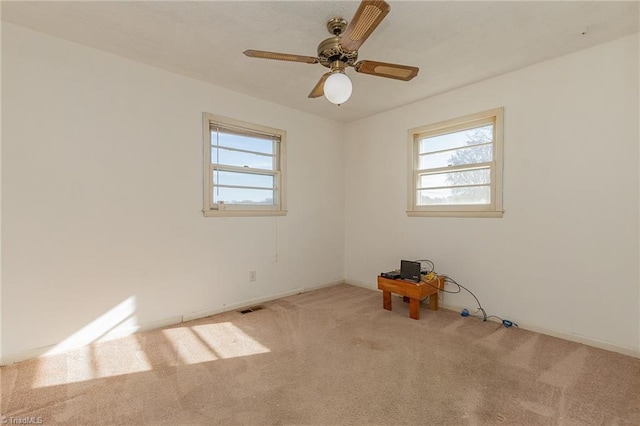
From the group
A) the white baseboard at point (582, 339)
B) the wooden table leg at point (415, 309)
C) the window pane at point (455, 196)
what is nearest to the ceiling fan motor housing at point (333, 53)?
the window pane at point (455, 196)

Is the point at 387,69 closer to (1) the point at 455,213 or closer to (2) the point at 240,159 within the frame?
(1) the point at 455,213

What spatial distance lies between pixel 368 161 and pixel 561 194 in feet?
7.47

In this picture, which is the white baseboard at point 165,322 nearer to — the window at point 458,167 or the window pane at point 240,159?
the window pane at point 240,159

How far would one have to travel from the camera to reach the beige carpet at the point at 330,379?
5.52 ft

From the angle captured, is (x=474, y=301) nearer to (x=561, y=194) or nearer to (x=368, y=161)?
(x=561, y=194)

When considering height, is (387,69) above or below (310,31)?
below

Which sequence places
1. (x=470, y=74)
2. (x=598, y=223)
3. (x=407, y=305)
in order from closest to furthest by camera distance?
(x=598, y=223)
(x=470, y=74)
(x=407, y=305)

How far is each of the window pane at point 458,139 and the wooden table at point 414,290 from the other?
1.53m

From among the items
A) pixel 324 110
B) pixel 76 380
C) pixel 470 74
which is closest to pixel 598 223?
pixel 470 74

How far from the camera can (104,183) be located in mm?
2590

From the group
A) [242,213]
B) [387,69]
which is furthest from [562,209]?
[242,213]

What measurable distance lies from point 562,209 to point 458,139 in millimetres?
1257

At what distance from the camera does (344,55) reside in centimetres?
204

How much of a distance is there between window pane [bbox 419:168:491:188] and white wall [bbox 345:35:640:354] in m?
0.24
